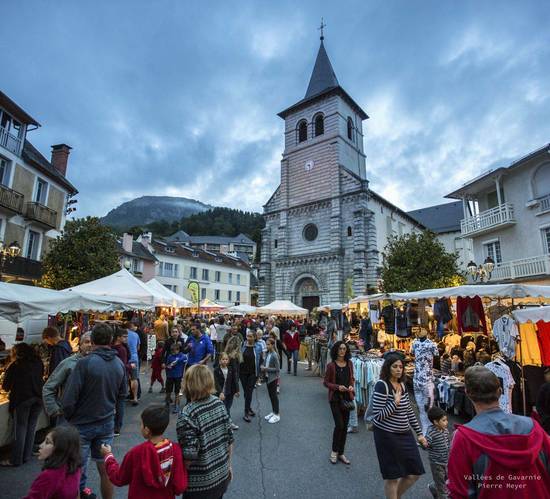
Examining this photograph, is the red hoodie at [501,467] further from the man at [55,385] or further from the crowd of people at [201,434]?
the man at [55,385]

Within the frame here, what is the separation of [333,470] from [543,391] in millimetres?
2881

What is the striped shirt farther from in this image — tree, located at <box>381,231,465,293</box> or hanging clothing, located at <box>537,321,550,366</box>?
tree, located at <box>381,231,465,293</box>

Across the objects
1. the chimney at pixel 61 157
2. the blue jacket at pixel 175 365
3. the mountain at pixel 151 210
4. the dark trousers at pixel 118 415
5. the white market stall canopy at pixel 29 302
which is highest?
the mountain at pixel 151 210

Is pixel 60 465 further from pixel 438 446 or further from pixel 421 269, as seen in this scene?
pixel 421 269

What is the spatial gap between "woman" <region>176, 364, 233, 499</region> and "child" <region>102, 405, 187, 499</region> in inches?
4.2

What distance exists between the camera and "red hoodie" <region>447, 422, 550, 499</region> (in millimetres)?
1752

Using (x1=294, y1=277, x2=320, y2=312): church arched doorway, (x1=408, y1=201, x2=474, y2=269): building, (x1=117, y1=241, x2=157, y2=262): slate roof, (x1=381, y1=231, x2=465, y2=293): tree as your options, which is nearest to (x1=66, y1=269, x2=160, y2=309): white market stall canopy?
(x1=381, y1=231, x2=465, y2=293): tree

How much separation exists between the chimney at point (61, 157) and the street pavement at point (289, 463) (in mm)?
19873

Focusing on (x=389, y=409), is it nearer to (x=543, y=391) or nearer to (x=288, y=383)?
(x=543, y=391)

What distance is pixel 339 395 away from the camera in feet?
16.1

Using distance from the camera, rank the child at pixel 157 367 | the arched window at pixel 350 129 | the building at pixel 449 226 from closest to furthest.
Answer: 1. the child at pixel 157 367
2. the arched window at pixel 350 129
3. the building at pixel 449 226

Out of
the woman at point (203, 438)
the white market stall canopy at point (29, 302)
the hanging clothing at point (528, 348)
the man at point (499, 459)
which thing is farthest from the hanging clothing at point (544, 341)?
the white market stall canopy at point (29, 302)

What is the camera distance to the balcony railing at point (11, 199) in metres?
15.3

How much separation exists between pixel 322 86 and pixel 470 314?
1196 inches
